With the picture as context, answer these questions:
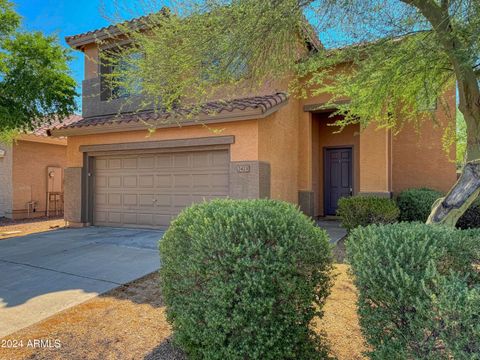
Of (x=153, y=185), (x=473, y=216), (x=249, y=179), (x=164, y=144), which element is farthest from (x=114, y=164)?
(x=473, y=216)

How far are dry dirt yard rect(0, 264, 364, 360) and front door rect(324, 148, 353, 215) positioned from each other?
8.45 m

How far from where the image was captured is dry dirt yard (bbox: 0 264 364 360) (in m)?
3.44

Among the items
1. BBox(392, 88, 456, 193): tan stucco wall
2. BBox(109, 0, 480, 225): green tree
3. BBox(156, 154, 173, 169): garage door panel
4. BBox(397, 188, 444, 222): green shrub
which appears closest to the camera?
BBox(109, 0, 480, 225): green tree

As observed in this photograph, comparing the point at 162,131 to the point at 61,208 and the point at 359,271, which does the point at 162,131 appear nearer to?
the point at 359,271

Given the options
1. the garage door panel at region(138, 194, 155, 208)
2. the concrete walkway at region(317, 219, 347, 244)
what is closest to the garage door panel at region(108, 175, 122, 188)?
the garage door panel at region(138, 194, 155, 208)

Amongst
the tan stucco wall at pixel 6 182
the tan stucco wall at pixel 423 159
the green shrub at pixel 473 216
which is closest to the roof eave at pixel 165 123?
the tan stucco wall at pixel 423 159

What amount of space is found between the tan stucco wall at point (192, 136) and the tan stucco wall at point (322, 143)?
457 cm

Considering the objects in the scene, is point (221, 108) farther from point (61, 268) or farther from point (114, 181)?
point (61, 268)

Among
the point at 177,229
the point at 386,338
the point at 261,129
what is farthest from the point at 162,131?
the point at 386,338

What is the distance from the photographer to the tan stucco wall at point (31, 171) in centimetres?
1551

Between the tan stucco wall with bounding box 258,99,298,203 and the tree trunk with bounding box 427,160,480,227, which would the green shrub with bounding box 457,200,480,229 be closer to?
the tan stucco wall with bounding box 258,99,298,203

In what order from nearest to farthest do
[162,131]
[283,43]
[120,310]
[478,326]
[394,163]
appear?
[478,326], [120,310], [283,43], [162,131], [394,163]

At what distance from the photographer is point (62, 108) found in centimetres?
1070

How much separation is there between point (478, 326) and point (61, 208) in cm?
1873
